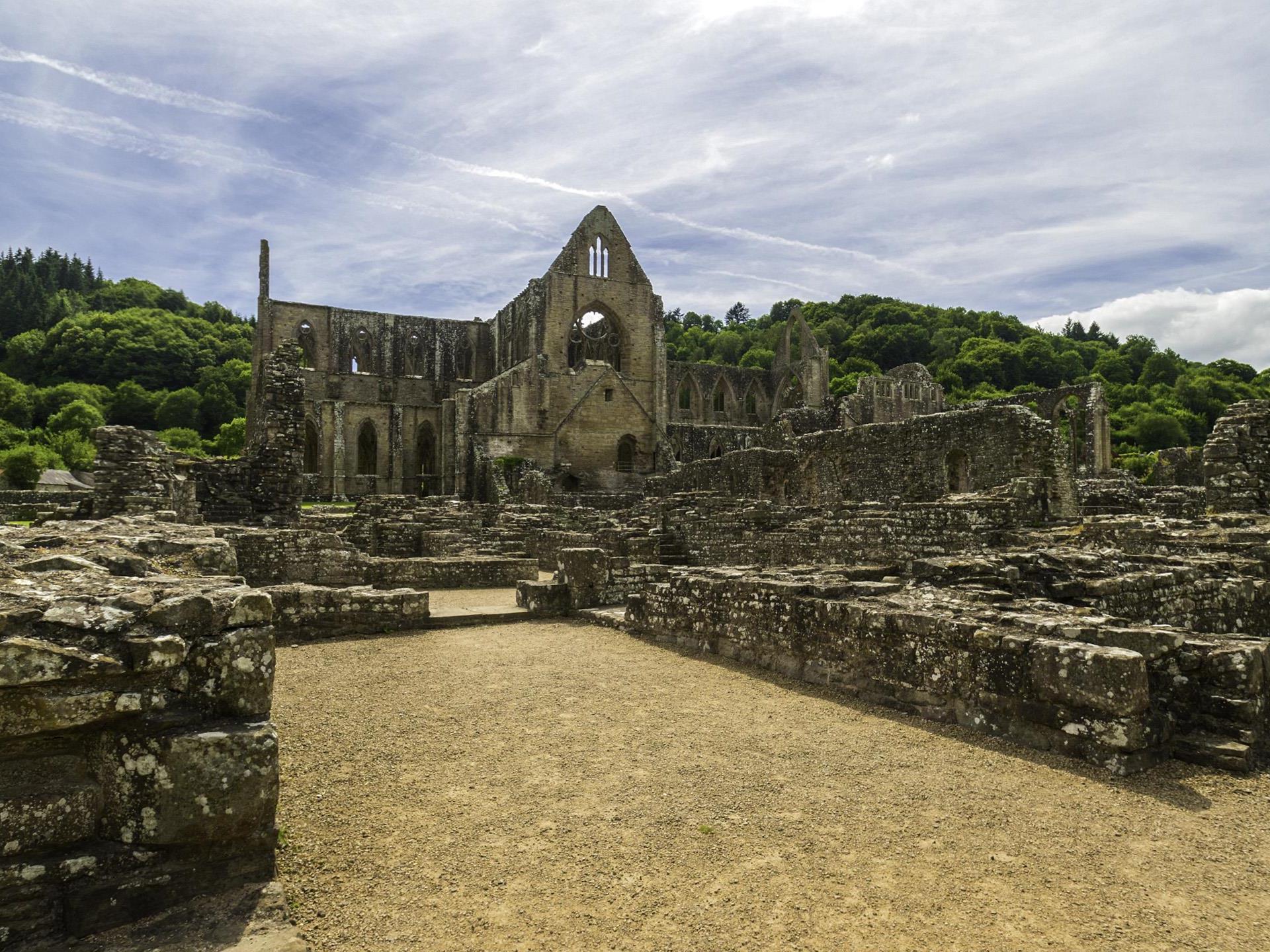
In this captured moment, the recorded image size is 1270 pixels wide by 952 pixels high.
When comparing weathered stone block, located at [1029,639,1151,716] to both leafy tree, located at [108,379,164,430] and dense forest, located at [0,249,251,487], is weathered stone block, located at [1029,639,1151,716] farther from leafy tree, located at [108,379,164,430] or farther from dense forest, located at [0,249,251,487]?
leafy tree, located at [108,379,164,430]

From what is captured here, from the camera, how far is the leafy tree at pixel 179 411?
73812 millimetres

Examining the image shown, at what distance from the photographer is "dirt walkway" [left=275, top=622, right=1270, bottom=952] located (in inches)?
114

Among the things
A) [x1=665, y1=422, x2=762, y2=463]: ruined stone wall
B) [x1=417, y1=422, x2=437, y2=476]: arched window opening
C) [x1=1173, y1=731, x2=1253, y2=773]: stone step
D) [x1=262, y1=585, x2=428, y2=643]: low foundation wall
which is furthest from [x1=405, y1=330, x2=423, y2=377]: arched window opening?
[x1=1173, y1=731, x2=1253, y2=773]: stone step

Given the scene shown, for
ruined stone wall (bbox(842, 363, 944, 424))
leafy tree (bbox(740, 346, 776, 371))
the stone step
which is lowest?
the stone step

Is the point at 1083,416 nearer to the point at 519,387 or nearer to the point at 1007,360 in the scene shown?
the point at 519,387

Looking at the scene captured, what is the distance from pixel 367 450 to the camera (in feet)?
150

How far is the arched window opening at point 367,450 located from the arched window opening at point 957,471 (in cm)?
3524

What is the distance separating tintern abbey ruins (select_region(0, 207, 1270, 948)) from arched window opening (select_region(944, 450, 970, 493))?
0.10 m

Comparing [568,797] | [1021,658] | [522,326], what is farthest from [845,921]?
[522,326]

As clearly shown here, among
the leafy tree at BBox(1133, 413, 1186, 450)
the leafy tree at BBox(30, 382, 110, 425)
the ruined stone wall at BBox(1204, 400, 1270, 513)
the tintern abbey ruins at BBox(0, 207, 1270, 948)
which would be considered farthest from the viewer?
the leafy tree at BBox(30, 382, 110, 425)

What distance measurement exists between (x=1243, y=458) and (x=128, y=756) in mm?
16102

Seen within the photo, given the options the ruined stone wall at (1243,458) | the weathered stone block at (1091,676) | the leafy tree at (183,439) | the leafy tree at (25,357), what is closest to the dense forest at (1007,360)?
the ruined stone wall at (1243,458)

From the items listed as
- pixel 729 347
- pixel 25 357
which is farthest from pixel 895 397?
pixel 25 357

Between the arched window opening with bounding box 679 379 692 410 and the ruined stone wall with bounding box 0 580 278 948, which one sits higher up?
the arched window opening with bounding box 679 379 692 410
